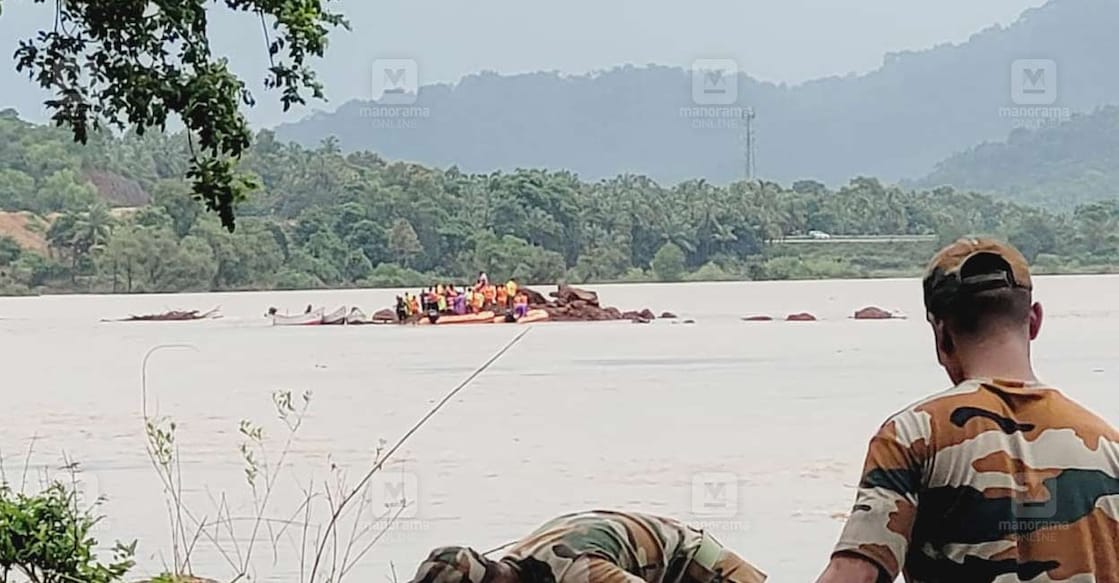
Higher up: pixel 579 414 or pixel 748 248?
pixel 748 248

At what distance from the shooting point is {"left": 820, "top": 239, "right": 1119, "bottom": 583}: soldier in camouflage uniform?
812 millimetres

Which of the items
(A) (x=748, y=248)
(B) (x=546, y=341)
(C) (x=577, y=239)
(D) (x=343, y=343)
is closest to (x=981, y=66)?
(A) (x=748, y=248)

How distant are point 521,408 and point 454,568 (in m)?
3.01

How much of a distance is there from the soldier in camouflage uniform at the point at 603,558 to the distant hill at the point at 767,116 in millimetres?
1647

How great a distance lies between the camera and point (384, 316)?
20.2 feet

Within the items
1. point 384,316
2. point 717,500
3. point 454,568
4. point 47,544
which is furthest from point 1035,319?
point 384,316

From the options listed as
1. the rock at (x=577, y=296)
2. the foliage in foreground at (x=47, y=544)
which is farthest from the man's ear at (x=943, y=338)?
the rock at (x=577, y=296)

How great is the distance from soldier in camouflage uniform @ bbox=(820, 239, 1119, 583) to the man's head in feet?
0.11

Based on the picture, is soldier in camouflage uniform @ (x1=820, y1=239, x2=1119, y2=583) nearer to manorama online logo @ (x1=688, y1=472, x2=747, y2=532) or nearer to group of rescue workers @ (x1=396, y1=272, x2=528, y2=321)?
manorama online logo @ (x1=688, y1=472, x2=747, y2=532)

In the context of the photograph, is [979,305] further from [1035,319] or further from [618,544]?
[618,544]

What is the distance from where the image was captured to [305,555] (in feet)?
7.77

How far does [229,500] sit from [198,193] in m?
1.43

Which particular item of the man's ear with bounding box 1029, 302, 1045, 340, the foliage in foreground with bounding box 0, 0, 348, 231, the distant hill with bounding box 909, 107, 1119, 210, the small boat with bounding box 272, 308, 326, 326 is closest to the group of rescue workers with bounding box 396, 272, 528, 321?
the small boat with bounding box 272, 308, 326, 326

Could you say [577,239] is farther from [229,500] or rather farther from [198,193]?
[198,193]
